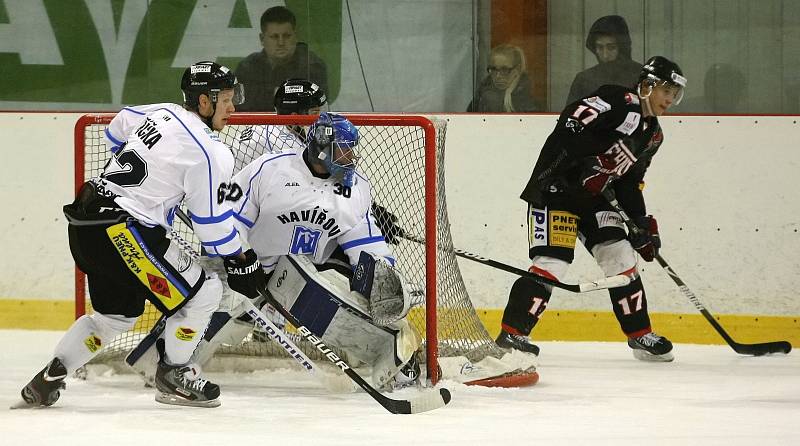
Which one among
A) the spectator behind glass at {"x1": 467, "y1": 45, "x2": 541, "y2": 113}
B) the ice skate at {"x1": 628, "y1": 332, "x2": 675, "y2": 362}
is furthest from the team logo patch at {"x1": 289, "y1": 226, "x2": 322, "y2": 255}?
the spectator behind glass at {"x1": 467, "y1": 45, "x2": 541, "y2": 113}

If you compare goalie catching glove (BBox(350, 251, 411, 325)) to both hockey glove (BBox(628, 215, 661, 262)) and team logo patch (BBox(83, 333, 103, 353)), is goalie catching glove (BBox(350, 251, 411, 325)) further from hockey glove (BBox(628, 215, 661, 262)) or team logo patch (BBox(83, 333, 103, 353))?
hockey glove (BBox(628, 215, 661, 262))

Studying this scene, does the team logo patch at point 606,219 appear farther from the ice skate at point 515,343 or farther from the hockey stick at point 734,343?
the ice skate at point 515,343

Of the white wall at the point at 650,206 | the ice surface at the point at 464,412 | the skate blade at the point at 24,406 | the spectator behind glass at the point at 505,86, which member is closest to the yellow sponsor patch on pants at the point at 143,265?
the ice surface at the point at 464,412

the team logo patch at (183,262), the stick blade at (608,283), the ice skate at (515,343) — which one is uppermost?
the team logo patch at (183,262)

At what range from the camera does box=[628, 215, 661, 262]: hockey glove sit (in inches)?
185

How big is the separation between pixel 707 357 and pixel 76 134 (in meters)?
2.57

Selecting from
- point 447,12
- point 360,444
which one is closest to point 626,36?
point 447,12

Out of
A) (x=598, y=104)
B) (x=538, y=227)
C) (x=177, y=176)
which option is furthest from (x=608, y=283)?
(x=177, y=176)

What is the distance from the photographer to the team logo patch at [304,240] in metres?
4.01

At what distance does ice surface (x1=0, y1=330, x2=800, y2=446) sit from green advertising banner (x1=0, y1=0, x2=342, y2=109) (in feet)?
4.49

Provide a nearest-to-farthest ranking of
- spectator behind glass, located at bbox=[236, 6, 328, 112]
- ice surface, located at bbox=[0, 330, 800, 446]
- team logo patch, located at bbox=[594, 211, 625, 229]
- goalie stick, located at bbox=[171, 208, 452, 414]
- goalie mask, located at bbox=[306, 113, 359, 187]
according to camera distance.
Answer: ice surface, located at bbox=[0, 330, 800, 446] → goalie stick, located at bbox=[171, 208, 452, 414] → goalie mask, located at bbox=[306, 113, 359, 187] → team logo patch, located at bbox=[594, 211, 625, 229] → spectator behind glass, located at bbox=[236, 6, 328, 112]

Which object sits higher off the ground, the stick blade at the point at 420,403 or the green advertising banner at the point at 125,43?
the green advertising banner at the point at 125,43

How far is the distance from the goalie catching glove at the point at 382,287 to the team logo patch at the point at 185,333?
59cm

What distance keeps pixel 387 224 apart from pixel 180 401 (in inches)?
46.2
